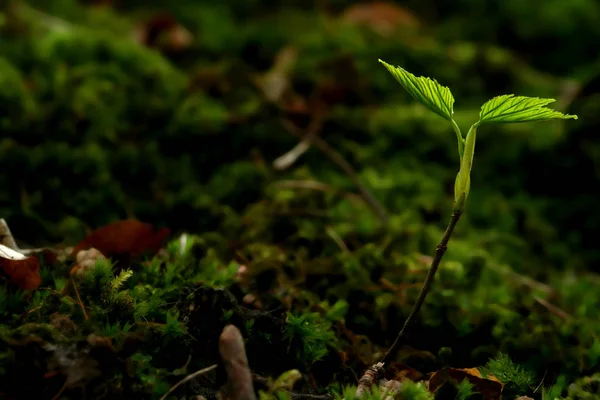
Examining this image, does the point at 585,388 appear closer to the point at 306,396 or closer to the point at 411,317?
the point at 411,317

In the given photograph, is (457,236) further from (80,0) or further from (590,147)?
(80,0)

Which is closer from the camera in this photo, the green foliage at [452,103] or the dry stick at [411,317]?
the green foliage at [452,103]

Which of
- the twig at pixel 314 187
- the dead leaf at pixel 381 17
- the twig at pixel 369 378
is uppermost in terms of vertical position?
the dead leaf at pixel 381 17

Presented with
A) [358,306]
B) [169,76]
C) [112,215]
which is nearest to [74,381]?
[358,306]

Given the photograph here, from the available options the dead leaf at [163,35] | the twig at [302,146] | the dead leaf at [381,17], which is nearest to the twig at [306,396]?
the twig at [302,146]

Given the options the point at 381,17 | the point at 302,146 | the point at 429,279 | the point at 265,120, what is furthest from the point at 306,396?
the point at 381,17

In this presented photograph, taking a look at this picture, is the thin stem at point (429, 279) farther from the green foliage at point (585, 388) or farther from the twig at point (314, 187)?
the twig at point (314, 187)
